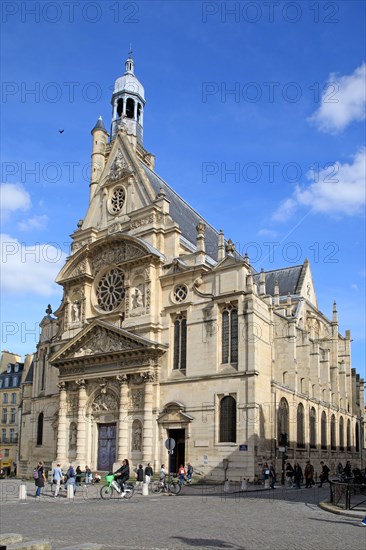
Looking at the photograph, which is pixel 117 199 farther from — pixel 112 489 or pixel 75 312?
pixel 112 489

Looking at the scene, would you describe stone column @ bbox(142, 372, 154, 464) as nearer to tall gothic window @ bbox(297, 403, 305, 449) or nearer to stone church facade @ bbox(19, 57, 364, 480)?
stone church facade @ bbox(19, 57, 364, 480)

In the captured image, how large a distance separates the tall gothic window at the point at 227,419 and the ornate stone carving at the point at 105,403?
287 inches

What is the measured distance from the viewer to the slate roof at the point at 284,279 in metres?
53.5

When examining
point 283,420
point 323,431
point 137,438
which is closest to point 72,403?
point 137,438

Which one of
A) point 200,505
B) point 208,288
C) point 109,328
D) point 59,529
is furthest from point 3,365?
point 59,529

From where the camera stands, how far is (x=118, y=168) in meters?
43.1

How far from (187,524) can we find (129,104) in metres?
41.4

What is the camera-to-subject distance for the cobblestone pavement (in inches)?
481

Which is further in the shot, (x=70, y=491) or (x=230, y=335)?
(x=230, y=335)

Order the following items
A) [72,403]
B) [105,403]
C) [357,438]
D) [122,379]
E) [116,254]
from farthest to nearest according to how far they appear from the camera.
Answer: [357,438]
[116,254]
[72,403]
[105,403]
[122,379]

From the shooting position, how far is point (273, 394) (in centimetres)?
3491

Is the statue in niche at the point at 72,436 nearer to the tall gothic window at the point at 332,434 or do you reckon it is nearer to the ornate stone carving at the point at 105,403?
the ornate stone carving at the point at 105,403

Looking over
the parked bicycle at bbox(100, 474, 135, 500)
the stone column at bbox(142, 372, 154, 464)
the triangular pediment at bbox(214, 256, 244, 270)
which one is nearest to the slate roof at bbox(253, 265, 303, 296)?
the triangular pediment at bbox(214, 256, 244, 270)

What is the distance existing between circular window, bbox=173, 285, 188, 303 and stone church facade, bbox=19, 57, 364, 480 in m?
0.11
